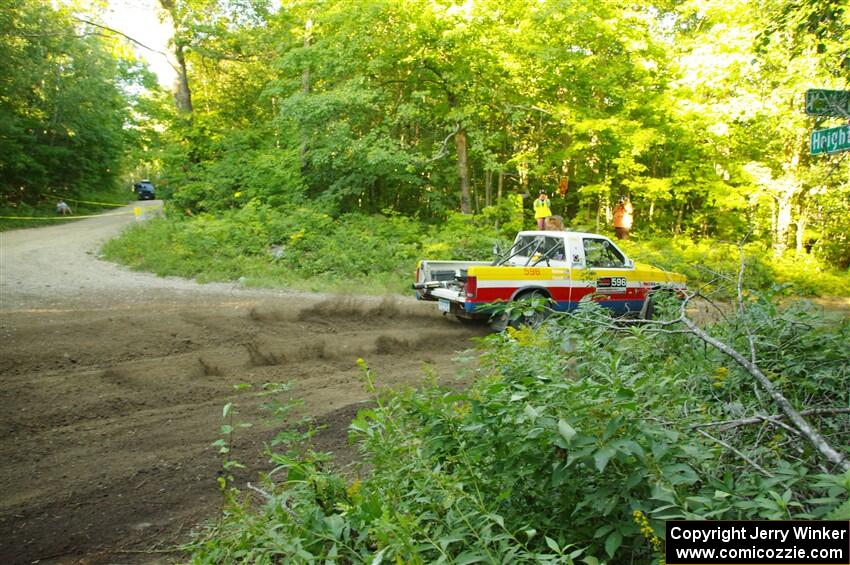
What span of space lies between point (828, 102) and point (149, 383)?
25.8ft

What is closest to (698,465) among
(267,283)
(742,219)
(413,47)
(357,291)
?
(357,291)

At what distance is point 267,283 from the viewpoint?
587 inches

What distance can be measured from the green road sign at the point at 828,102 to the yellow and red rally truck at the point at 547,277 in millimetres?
4601

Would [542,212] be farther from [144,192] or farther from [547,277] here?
[144,192]

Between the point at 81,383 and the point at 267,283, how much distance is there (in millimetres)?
7933

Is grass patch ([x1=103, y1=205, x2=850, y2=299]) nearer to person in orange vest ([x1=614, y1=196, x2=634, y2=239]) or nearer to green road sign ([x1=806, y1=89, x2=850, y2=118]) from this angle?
person in orange vest ([x1=614, y1=196, x2=634, y2=239])

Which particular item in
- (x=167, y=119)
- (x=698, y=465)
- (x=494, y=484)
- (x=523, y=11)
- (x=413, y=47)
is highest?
(x=523, y=11)

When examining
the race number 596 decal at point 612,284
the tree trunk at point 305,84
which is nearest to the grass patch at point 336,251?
the tree trunk at point 305,84

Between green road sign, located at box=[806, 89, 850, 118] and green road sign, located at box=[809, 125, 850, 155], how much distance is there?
146mm

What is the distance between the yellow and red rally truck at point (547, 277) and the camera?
975 cm

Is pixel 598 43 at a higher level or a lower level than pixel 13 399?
higher

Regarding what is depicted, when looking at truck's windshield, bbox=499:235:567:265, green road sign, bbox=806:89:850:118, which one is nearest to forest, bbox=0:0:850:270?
truck's windshield, bbox=499:235:567:265

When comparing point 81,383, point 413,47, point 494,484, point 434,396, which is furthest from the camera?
point 413,47

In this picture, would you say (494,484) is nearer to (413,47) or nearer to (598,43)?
(413,47)
